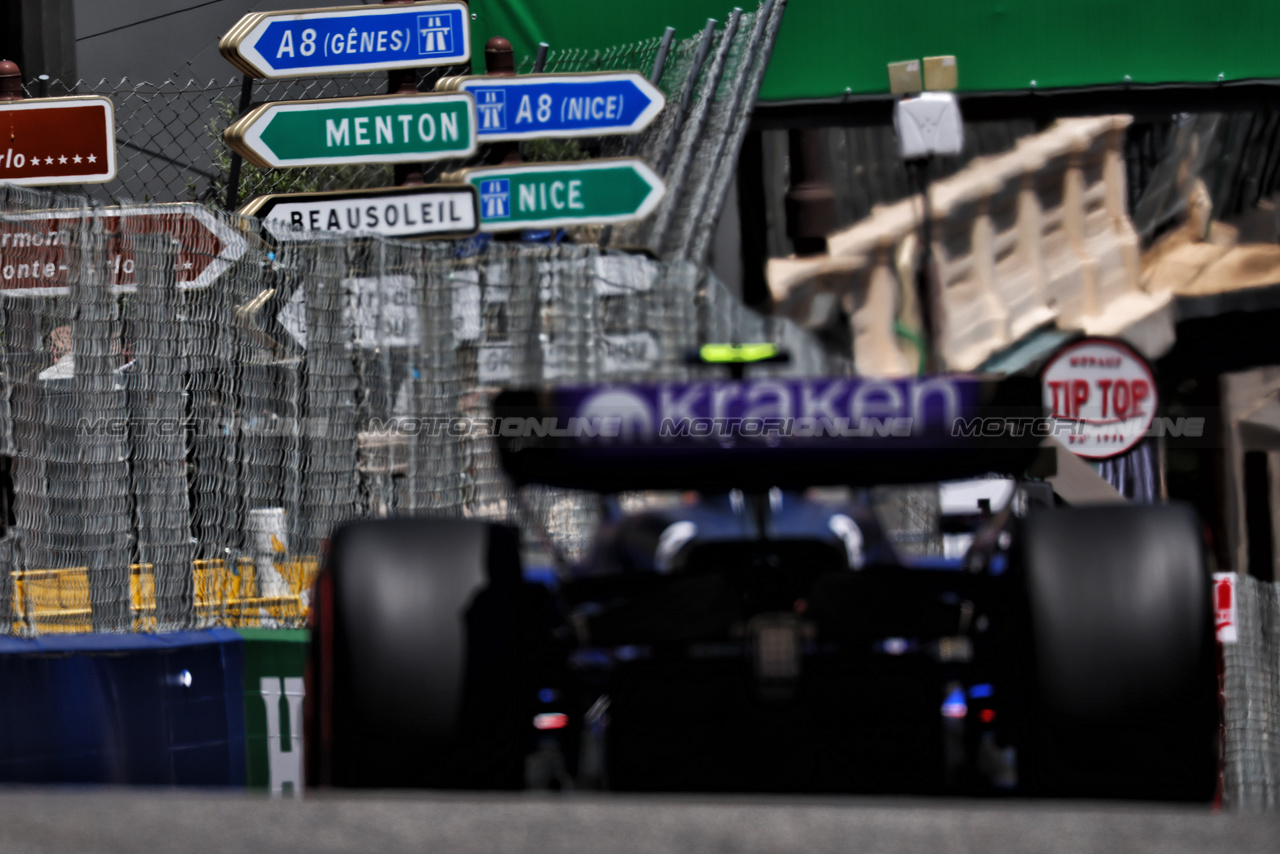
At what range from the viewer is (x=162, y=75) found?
1892 centimetres

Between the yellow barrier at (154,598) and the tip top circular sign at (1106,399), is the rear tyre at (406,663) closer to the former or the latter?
the yellow barrier at (154,598)

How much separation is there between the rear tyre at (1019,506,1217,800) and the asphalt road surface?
1.65ft

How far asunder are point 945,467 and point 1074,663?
36cm

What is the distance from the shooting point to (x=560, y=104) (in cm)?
912

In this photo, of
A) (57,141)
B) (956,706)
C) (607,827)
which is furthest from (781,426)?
(57,141)

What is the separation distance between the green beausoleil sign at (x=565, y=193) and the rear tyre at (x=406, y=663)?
651cm

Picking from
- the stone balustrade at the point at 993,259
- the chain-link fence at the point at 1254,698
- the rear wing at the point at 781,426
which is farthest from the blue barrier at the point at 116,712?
the stone balustrade at the point at 993,259

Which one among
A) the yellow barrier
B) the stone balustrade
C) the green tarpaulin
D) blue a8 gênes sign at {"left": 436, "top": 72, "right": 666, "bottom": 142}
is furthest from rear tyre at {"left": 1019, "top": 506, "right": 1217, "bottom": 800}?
the green tarpaulin

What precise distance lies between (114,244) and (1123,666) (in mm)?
3632

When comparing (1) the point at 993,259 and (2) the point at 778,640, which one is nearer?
(2) the point at 778,640

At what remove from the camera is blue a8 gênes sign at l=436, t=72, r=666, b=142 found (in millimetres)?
9109

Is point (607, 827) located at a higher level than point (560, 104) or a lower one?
lower

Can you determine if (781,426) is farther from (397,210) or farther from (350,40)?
(350,40)

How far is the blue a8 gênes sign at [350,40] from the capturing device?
8320 mm
